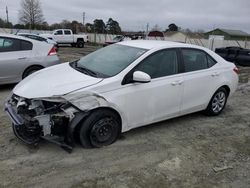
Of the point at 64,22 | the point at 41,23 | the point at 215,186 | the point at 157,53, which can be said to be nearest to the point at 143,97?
the point at 157,53

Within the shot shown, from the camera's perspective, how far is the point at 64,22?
232 ft

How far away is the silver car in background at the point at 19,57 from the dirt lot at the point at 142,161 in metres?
2.35

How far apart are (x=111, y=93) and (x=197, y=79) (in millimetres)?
1837

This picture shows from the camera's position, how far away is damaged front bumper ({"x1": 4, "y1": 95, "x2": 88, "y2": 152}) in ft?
12.2

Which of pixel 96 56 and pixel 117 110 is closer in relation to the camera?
pixel 117 110

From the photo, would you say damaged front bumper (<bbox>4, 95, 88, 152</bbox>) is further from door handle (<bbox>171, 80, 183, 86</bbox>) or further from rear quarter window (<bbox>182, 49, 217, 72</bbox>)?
rear quarter window (<bbox>182, 49, 217, 72</bbox>)

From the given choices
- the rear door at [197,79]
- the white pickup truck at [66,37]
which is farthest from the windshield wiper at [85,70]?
Result: the white pickup truck at [66,37]

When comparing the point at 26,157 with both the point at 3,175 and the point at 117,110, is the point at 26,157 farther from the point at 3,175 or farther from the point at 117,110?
the point at 117,110

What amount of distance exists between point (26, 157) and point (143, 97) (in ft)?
6.04

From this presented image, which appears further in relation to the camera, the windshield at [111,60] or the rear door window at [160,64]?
the rear door window at [160,64]

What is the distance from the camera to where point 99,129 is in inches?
157

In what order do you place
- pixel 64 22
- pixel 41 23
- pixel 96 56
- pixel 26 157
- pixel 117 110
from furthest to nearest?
pixel 64 22, pixel 41 23, pixel 96 56, pixel 117 110, pixel 26 157

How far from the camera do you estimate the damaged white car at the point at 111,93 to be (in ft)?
12.4

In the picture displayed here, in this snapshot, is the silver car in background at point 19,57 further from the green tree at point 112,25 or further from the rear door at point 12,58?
the green tree at point 112,25
